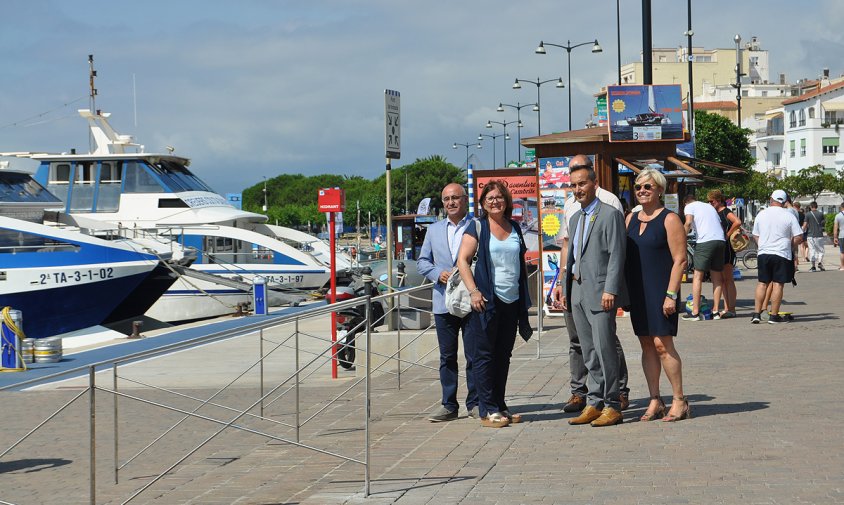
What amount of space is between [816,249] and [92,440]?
27.6 metres

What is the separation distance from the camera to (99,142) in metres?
40.4

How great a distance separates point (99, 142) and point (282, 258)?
9756 mm

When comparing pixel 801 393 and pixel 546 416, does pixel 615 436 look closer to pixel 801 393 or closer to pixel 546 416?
pixel 546 416

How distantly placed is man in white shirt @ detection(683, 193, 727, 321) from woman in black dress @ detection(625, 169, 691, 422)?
786cm

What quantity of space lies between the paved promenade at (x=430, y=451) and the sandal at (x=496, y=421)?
109mm

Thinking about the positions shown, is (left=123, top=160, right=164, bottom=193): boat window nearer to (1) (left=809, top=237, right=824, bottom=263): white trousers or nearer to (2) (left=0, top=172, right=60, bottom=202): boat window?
(2) (left=0, top=172, right=60, bottom=202): boat window

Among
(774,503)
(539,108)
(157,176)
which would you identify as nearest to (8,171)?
(157,176)

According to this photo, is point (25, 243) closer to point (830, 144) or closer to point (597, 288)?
point (597, 288)

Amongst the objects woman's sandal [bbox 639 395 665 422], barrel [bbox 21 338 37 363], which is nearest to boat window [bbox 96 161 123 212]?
barrel [bbox 21 338 37 363]

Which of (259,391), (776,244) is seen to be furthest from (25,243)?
(259,391)

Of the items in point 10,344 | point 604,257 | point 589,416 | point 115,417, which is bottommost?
point 10,344

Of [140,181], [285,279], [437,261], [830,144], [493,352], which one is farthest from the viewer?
[830,144]

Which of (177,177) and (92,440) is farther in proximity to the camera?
(177,177)

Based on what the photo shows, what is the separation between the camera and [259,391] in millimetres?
7410
